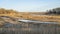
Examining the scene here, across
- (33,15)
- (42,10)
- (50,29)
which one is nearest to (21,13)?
(33,15)

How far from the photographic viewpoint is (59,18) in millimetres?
2826

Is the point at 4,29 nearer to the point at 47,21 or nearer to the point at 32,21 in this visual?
the point at 32,21

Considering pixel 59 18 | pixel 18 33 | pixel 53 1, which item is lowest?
pixel 18 33

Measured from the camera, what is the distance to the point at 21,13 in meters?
2.92

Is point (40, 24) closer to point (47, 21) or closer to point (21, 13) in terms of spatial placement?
point (47, 21)

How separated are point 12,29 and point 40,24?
540 mm

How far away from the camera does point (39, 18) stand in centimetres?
288

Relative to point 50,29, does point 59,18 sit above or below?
above

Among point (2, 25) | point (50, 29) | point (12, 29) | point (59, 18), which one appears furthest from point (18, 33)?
point (59, 18)

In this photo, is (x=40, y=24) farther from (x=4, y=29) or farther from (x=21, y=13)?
(x=4, y=29)

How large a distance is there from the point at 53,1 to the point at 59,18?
1.22ft

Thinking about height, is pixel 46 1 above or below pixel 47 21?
above

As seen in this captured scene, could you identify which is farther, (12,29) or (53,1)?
(53,1)

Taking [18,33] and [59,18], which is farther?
[59,18]
